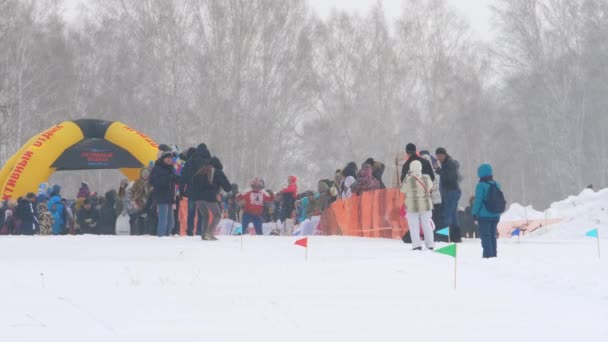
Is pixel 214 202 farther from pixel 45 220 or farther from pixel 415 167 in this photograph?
pixel 45 220

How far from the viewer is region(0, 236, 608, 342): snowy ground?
626 centimetres

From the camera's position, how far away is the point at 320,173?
66.4m

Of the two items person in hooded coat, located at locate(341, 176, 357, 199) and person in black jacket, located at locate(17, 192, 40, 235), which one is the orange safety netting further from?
person in black jacket, located at locate(17, 192, 40, 235)

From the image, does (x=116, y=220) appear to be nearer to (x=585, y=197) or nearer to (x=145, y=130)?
(x=585, y=197)

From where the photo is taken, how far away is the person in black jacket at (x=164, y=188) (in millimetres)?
18578

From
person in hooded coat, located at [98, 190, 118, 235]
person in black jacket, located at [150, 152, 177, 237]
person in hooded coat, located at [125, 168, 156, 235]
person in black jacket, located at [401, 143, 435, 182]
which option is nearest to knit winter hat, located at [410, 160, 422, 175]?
person in black jacket, located at [401, 143, 435, 182]

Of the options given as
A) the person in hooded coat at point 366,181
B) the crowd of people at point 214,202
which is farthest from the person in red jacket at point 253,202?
the person in hooded coat at point 366,181

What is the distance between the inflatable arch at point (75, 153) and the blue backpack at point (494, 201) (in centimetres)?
1663

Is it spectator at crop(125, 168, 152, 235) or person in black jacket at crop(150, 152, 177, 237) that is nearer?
person in black jacket at crop(150, 152, 177, 237)

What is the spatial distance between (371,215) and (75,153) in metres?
11.3

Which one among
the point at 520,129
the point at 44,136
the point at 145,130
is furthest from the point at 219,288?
the point at 520,129

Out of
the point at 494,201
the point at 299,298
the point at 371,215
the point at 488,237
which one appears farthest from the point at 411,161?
the point at 299,298

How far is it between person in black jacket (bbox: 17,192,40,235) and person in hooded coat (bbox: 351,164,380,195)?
6.63 metres

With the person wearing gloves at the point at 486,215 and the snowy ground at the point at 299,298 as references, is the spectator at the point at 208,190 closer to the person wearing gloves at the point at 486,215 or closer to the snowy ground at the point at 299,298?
the snowy ground at the point at 299,298
